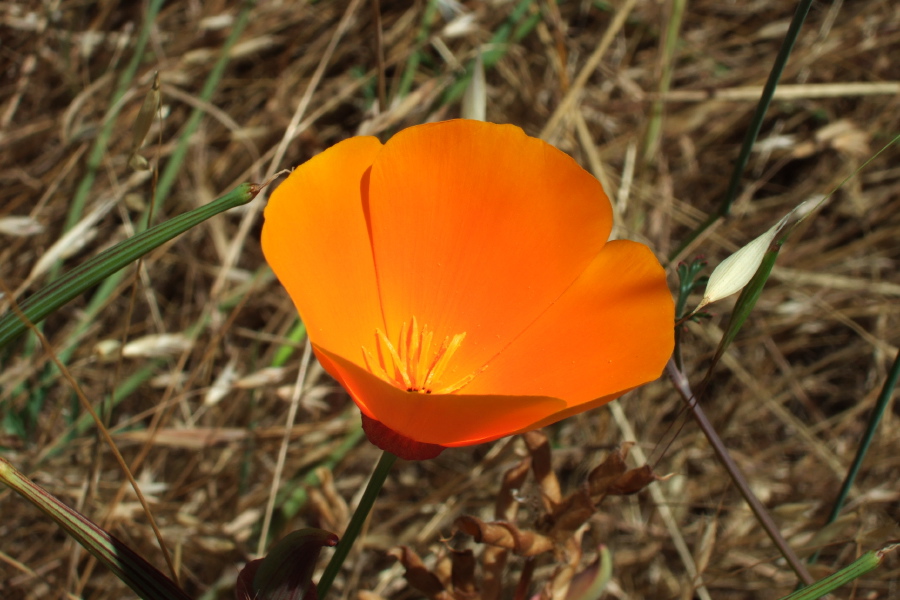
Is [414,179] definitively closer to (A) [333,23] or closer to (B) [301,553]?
(B) [301,553]

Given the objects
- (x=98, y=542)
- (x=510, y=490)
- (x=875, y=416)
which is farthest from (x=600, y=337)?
(x=98, y=542)

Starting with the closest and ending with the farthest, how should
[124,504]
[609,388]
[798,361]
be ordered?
[609,388]
[124,504]
[798,361]

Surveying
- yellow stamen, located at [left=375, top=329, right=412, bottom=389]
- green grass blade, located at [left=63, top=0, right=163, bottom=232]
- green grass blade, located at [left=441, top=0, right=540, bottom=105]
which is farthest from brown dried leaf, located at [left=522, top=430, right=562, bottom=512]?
green grass blade, located at [left=63, top=0, right=163, bottom=232]

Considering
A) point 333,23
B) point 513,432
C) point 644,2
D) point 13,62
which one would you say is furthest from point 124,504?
point 644,2

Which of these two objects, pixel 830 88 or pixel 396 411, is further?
pixel 830 88

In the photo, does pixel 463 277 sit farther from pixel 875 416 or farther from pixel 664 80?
pixel 664 80

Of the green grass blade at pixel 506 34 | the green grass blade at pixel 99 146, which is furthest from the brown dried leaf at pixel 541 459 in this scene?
the green grass blade at pixel 99 146
